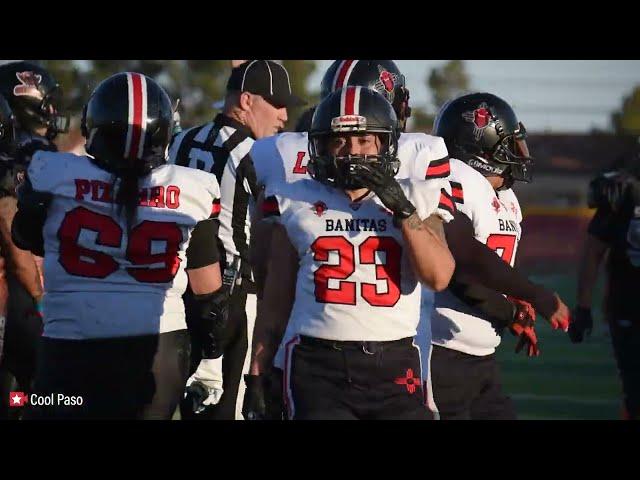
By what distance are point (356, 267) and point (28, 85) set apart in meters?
3.76

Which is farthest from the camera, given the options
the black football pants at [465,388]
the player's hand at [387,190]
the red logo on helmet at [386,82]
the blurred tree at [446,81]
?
the blurred tree at [446,81]

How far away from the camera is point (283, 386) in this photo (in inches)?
157

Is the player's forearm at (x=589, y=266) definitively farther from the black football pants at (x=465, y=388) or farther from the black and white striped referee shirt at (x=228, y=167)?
the black football pants at (x=465, y=388)

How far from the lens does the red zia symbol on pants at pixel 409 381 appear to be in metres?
3.86

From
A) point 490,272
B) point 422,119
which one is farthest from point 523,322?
point 422,119

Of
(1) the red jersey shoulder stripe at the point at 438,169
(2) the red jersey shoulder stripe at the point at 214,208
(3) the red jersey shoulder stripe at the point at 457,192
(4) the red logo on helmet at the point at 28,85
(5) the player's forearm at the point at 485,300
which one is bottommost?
(5) the player's forearm at the point at 485,300

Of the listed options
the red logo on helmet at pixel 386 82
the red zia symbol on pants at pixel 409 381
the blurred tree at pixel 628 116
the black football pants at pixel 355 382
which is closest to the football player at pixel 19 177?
the red logo on helmet at pixel 386 82

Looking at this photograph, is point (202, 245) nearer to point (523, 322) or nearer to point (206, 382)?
point (206, 382)

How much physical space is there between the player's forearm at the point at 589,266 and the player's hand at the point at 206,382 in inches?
116

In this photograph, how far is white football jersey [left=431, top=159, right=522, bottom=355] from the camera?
4763 mm

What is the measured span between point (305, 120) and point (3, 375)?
6.64 feet

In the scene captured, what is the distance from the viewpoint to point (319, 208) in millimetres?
3916

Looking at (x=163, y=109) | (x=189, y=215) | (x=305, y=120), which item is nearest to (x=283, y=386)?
(x=189, y=215)

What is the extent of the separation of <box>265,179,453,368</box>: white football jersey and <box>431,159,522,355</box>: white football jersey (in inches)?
33.1
